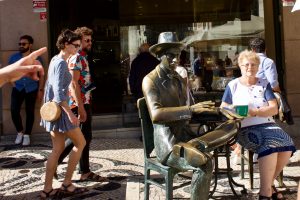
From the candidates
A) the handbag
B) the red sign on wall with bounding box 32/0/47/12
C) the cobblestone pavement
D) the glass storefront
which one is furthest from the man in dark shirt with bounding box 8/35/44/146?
the handbag

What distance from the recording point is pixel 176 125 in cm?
399

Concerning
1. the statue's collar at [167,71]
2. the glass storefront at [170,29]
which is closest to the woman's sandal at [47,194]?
the statue's collar at [167,71]

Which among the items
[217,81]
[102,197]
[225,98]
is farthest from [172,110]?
[217,81]

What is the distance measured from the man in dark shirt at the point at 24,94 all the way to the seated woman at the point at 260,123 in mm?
4252

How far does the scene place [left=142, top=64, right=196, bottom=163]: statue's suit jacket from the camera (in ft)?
12.4

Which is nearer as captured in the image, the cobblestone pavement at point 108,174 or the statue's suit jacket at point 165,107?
the statue's suit jacket at point 165,107

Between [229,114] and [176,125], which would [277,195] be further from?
[176,125]

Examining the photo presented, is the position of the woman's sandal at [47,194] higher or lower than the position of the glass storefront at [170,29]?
lower

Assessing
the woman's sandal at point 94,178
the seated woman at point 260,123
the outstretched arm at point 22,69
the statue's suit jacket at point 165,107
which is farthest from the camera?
the woman's sandal at point 94,178

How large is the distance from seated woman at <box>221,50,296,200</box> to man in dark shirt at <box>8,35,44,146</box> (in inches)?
167

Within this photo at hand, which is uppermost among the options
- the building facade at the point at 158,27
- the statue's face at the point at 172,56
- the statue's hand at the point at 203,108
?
the building facade at the point at 158,27

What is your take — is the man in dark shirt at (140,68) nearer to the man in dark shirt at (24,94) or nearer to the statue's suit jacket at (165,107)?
the man in dark shirt at (24,94)

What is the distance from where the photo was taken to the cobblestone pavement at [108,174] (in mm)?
4938

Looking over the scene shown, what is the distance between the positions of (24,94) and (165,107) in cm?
472
